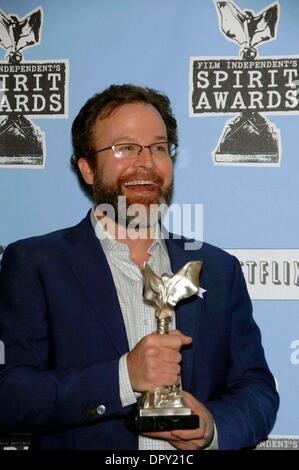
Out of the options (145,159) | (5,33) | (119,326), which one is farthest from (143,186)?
(5,33)

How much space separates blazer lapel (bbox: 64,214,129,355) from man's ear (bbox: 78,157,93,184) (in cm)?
19

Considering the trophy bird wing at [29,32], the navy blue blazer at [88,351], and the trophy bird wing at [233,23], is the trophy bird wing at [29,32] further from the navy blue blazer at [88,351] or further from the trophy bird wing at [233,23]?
the navy blue blazer at [88,351]

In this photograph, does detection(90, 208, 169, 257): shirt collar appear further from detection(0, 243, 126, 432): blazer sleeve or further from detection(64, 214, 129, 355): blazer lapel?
detection(0, 243, 126, 432): blazer sleeve

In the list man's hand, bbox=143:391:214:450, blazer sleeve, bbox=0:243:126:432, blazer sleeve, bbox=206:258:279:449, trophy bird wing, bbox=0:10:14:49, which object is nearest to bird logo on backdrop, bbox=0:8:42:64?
trophy bird wing, bbox=0:10:14:49

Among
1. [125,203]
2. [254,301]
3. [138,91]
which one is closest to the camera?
[125,203]

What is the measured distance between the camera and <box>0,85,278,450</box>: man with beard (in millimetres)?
1814

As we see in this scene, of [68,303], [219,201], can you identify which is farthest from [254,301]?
[68,303]

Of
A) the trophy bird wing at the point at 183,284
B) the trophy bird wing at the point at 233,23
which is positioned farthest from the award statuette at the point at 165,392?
the trophy bird wing at the point at 233,23

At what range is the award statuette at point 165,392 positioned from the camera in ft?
5.65

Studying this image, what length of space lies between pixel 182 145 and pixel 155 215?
45 centimetres

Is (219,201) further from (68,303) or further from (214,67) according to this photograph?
(68,303)

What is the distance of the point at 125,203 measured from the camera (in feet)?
6.81

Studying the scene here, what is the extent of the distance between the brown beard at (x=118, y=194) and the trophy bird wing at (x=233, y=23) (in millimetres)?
648

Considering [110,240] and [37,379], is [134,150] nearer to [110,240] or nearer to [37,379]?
[110,240]
